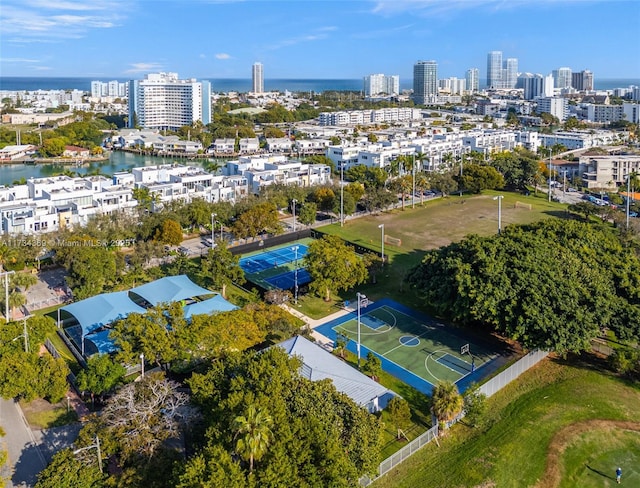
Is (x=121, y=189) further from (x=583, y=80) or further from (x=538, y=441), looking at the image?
(x=583, y=80)

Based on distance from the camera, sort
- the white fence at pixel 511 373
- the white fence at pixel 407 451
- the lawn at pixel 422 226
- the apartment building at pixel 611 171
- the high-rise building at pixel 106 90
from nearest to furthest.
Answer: the white fence at pixel 407 451, the white fence at pixel 511 373, the lawn at pixel 422 226, the apartment building at pixel 611 171, the high-rise building at pixel 106 90

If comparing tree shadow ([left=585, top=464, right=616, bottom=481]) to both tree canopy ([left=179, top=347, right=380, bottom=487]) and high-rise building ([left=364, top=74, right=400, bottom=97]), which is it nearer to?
tree canopy ([left=179, top=347, right=380, bottom=487])

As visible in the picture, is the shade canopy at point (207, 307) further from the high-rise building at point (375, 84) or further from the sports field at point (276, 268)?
the high-rise building at point (375, 84)

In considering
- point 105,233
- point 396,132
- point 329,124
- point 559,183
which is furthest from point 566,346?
point 329,124

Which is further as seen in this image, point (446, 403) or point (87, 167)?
point (87, 167)

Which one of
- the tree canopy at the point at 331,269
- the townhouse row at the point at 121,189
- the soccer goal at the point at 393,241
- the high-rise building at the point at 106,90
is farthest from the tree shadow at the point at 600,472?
the high-rise building at the point at 106,90

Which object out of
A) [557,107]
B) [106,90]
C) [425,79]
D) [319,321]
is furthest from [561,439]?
[106,90]

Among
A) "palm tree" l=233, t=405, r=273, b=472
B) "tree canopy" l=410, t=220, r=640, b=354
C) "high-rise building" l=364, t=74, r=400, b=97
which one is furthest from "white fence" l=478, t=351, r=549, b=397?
"high-rise building" l=364, t=74, r=400, b=97
